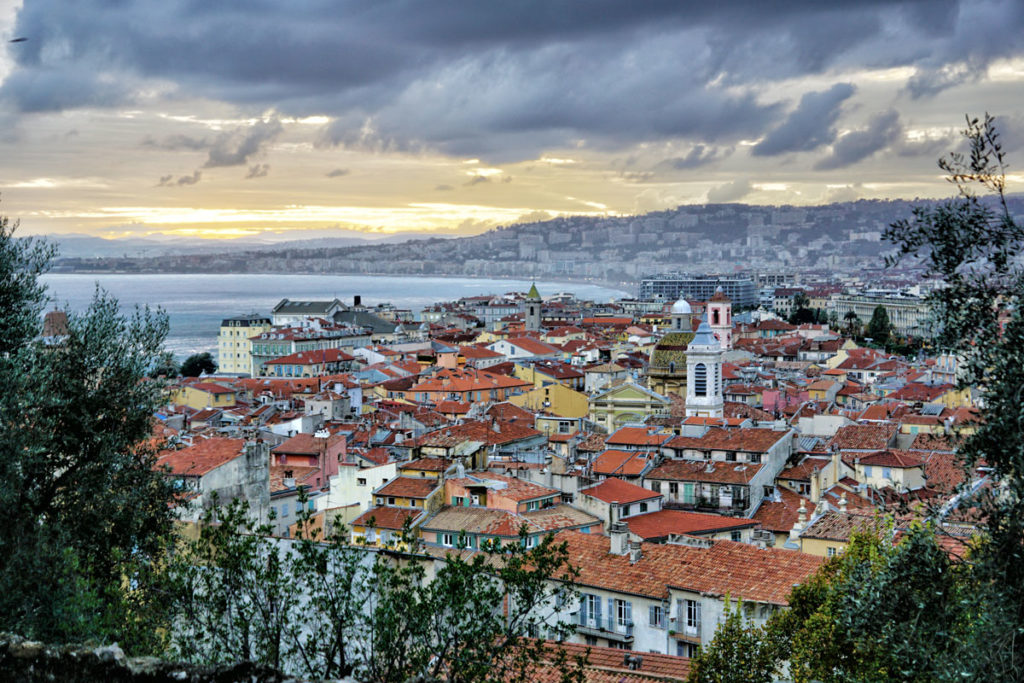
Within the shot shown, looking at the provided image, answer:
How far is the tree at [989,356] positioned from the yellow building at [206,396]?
51457mm

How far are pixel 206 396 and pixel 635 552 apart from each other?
4482cm

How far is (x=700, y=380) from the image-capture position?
1686 inches

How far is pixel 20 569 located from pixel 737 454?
2254 centimetres

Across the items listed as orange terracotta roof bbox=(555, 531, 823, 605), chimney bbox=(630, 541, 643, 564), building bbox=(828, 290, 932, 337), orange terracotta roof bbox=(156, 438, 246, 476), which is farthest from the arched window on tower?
building bbox=(828, 290, 932, 337)

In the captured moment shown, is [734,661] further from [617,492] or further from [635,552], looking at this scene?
[617,492]

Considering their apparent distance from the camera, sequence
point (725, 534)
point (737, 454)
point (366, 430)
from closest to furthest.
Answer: point (725, 534) → point (737, 454) → point (366, 430)

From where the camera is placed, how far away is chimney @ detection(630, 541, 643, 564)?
17844 millimetres

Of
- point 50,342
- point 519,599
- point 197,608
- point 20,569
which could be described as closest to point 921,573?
point 519,599

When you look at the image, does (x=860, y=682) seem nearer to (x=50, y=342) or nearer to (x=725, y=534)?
(x=50, y=342)

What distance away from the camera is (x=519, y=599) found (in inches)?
365

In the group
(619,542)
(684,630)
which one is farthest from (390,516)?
(684,630)

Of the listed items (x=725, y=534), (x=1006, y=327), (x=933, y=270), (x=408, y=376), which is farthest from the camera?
(x=408, y=376)

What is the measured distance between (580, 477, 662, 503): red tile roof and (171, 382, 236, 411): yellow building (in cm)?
3658

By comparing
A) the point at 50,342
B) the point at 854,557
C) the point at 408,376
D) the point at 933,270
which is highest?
the point at 933,270
